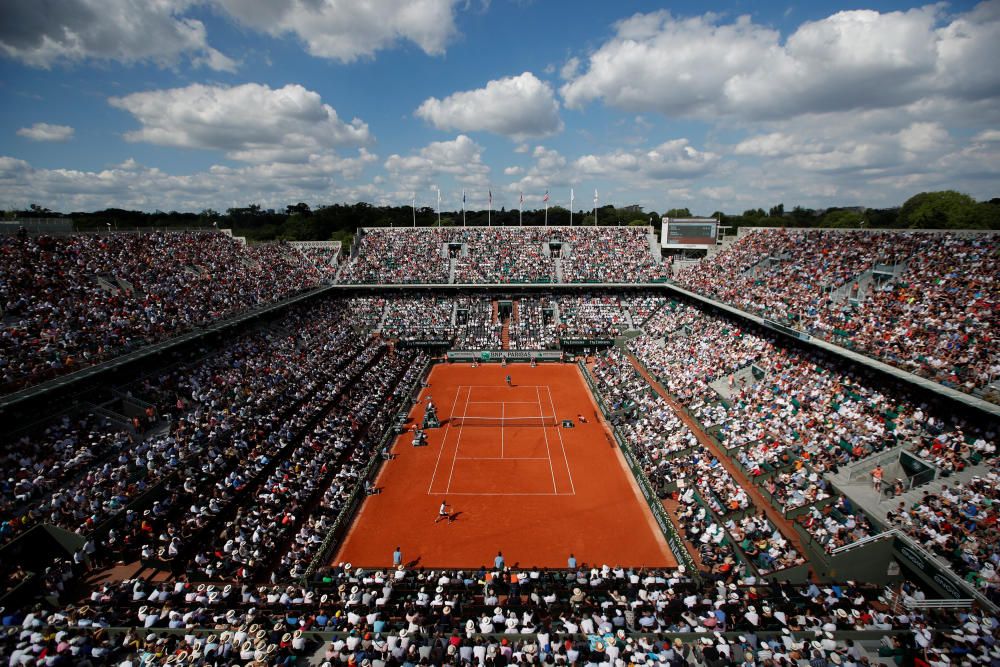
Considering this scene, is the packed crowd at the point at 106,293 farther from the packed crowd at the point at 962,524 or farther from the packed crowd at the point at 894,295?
the packed crowd at the point at 894,295

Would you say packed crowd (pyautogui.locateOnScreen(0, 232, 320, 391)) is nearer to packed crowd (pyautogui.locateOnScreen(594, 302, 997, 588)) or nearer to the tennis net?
the tennis net

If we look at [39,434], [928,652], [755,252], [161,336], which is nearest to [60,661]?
[39,434]

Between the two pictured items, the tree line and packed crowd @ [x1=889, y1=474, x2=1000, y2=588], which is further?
the tree line

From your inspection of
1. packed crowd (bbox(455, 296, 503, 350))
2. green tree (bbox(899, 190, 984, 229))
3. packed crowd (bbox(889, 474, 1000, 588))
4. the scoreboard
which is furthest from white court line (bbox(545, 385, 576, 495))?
green tree (bbox(899, 190, 984, 229))

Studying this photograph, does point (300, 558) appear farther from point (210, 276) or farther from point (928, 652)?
point (210, 276)

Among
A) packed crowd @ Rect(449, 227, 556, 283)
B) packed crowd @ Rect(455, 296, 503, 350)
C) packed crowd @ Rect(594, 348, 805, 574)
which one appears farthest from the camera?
packed crowd @ Rect(449, 227, 556, 283)

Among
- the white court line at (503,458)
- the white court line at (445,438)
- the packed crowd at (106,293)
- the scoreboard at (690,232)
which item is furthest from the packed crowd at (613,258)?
the packed crowd at (106,293)
